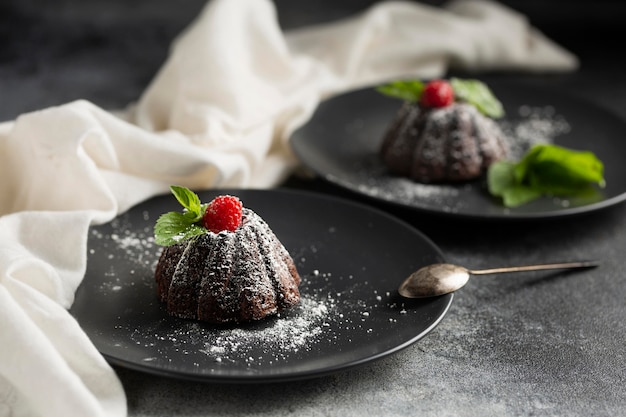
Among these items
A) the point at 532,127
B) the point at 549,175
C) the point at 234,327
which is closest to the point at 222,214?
the point at 234,327

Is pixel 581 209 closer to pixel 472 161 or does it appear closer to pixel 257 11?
pixel 472 161

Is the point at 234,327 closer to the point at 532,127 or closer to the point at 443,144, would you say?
the point at 443,144

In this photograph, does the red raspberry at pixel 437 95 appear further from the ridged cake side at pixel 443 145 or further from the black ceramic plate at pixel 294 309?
the black ceramic plate at pixel 294 309

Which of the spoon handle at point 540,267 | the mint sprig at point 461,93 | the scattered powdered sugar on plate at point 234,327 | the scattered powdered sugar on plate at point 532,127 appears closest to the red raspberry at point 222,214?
the scattered powdered sugar on plate at point 234,327

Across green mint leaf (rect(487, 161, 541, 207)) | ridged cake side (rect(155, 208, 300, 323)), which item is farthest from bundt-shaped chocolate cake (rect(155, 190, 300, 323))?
green mint leaf (rect(487, 161, 541, 207))

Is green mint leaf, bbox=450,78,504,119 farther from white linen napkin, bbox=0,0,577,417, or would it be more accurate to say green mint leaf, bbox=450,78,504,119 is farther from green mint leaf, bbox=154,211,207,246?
green mint leaf, bbox=154,211,207,246

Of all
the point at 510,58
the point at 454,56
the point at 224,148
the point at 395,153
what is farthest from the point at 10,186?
the point at 510,58
